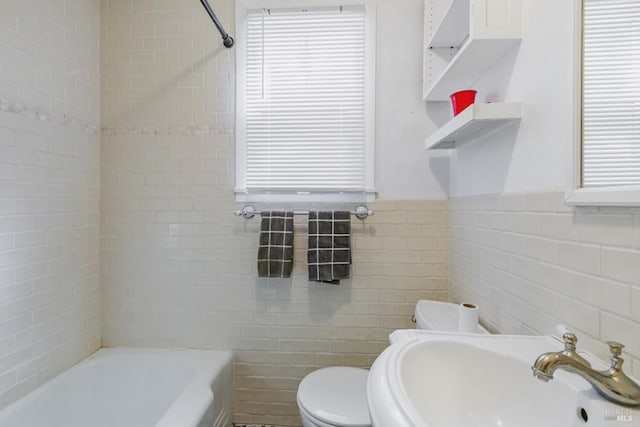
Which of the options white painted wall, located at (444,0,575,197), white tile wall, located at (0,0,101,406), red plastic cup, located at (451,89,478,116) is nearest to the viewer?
white painted wall, located at (444,0,575,197)

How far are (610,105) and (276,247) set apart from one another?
4.68 feet

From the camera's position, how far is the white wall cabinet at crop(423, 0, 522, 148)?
1026 millimetres

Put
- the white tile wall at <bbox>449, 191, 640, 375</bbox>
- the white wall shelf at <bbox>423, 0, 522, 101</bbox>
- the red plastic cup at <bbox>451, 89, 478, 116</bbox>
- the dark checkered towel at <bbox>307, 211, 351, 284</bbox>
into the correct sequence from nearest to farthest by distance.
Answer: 1. the white tile wall at <bbox>449, 191, 640, 375</bbox>
2. the white wall shelf at <bbox>423, 0, 522, 101</bbox>
3. the red plastic cup at <bbox>451, 89, 478, 116</bbox>
4. the dark checkered towel at <bbox>307, 211, 351, 284</bbox>

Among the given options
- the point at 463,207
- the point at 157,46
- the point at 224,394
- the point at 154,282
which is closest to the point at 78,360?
the point at 154,282

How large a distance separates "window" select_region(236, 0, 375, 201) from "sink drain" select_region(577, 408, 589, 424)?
1.29 metres

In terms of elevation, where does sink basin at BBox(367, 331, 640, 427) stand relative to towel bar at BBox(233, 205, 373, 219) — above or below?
below

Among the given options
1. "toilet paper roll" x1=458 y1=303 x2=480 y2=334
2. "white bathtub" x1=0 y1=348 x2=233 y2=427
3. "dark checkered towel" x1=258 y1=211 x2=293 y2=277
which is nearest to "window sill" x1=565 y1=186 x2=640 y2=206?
"toilet paper roll" x1=458 y1=303 x2=480 y2=334

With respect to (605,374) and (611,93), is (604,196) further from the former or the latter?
(605,374)

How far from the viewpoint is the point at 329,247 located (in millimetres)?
1705

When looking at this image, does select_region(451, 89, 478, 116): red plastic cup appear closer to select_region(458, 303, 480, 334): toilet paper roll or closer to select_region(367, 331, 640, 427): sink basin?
select_region(458, 303, 480, 334): toilet paper roll

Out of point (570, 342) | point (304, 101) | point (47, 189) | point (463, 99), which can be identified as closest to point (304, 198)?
point (304, 101)

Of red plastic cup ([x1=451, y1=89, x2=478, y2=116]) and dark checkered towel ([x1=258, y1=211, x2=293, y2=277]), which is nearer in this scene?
red plastic cup ([x1=451, y1=89, x2=478, y2=116])

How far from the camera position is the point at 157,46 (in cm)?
184

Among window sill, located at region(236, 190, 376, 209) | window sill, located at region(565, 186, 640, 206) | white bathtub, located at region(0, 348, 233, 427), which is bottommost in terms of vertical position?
white bathtub, located at region(0, 348, 233, 427)
